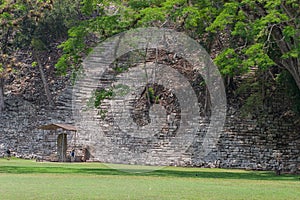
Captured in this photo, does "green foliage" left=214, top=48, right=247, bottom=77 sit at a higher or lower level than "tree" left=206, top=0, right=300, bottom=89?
lower

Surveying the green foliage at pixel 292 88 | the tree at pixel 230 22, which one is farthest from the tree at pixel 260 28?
the green foliage at pixel 292 88

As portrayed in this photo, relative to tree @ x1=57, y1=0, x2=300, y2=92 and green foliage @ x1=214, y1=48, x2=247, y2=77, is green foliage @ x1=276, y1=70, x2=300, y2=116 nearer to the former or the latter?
tree @ x1=57, y1=0, x2=300, y2=92

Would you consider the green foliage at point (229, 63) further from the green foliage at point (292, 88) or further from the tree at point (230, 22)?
the green foliage at point (292, 88)

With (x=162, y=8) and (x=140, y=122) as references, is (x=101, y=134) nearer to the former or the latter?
(x=140, y=122)

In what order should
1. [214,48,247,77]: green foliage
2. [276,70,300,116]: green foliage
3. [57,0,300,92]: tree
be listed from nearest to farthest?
[57,0,300,92]: tree < [214,48,247,77]: green foliage < [276,70,300,116]: green foliage

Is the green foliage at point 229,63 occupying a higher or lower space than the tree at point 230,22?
lower

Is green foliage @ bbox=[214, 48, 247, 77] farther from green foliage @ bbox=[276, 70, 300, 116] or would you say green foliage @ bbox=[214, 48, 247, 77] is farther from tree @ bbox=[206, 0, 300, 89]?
green foliage @ bbox=[276, 70, 300, 116]

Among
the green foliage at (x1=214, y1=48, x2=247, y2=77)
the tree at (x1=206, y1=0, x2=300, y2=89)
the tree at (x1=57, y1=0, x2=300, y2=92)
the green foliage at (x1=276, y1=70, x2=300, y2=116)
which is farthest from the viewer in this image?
the green foliage at (x1=276, y1=70, x2=300, y2=116)

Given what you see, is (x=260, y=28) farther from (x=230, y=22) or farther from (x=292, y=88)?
(x=292, y=88)

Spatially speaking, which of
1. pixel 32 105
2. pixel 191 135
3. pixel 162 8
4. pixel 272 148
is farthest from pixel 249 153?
pixel 32 105

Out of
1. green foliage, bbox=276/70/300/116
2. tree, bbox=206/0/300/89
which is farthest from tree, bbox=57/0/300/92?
green foliage, bbox=276/70/300/116

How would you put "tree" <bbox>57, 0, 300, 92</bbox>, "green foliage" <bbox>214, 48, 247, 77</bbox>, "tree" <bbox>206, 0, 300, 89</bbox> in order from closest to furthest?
"tree" <bbox>206, 0, 300, 89</bbox>, "tree" <bbox>57, 0, 300, 92</bbox>, "green foliage" <bbox>214, 48, 247, 77</bbox>

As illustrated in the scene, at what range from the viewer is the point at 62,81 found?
156 ft

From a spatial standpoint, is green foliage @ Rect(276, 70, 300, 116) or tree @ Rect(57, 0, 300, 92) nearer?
tree @ Rect(57, 0, 300, 92)
